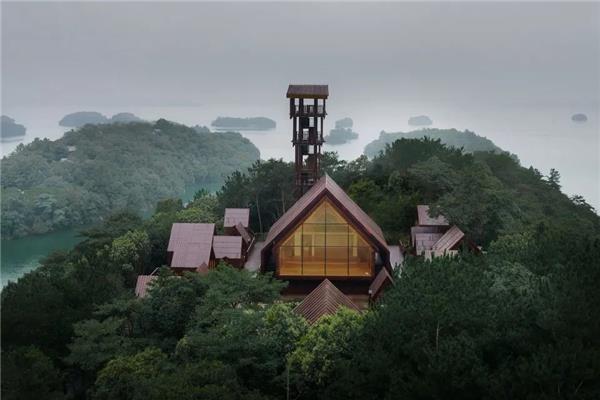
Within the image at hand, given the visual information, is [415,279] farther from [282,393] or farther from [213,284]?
[213,284]

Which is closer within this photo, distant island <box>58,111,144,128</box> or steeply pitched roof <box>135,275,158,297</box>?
steeply pitched roof <box>135,275,158,297</box>

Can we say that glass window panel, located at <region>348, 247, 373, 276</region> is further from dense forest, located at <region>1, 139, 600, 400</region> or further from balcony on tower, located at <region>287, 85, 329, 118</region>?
balcony on tower, located at <region>287, 85, 329, 118</region>

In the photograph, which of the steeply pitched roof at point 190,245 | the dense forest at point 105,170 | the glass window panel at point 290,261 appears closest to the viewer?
the glass window panel at point 290,261

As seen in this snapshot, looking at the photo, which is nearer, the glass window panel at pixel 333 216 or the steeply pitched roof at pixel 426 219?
the glass window panel at pixel 333 216

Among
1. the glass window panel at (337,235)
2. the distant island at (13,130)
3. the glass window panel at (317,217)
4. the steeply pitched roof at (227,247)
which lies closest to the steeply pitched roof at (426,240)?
the glass window panel at (337,235)

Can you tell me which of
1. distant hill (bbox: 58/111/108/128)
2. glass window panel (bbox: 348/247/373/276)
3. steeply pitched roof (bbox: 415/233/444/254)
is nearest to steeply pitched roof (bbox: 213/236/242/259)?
glass window panel (bbox: 348/247/373/276)

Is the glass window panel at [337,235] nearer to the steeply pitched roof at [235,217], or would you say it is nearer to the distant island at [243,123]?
the steeply pitched roof at [235,217]
